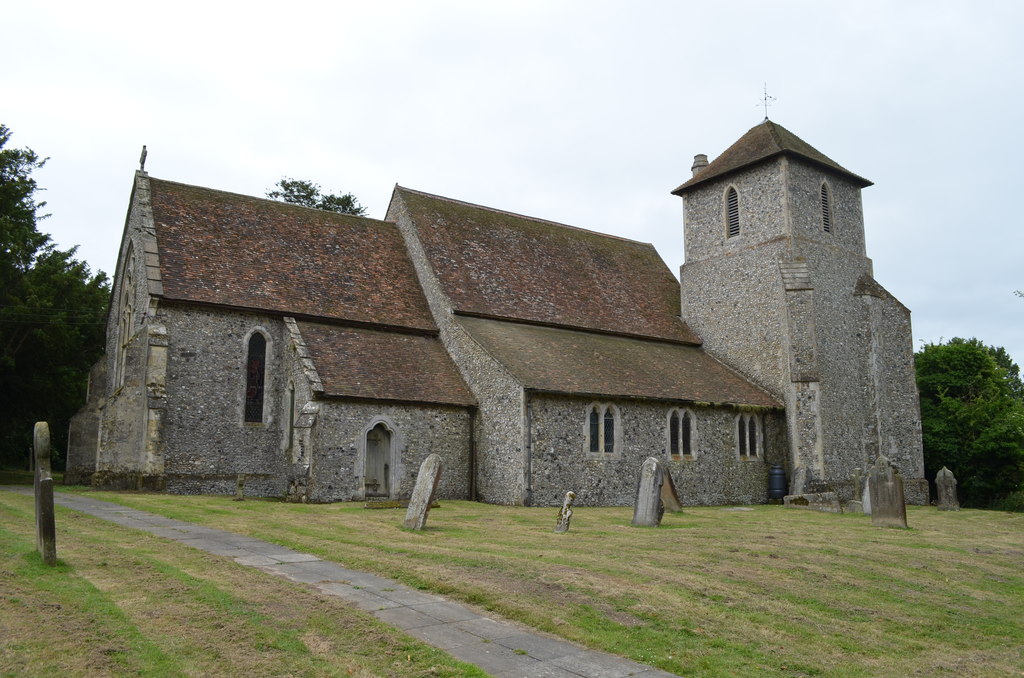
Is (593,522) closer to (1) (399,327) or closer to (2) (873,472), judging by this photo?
(2) (873,472)

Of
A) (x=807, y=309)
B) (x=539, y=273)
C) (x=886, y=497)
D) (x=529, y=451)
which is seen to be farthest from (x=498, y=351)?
(x=807, y=309)

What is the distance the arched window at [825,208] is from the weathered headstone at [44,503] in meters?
26.3

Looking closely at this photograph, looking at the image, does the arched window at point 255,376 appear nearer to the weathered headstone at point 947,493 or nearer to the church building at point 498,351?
the church building at point 498,351

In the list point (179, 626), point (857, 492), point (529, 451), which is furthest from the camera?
point (857, 492)

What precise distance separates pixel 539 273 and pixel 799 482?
458 inches

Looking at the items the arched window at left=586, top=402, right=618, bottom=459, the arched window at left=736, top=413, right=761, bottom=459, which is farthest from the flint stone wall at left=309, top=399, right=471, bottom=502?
the arched window at left=736, top=413, right=761, bottom=459

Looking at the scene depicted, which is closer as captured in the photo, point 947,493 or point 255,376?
point 255,376

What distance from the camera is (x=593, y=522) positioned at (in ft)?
53.2

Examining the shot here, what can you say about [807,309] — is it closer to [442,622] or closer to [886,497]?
[886,497]

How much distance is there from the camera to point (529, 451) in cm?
2067

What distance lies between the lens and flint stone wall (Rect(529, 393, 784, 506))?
828 inches

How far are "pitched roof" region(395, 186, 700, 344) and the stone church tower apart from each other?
2594mm

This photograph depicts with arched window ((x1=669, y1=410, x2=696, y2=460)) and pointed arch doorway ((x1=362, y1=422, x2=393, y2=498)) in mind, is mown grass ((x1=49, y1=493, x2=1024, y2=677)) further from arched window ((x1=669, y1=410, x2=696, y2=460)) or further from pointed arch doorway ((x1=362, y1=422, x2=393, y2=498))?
arched window ((x1=669, y1=410, x2=696, y2=460))

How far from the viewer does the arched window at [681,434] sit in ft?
77.9
